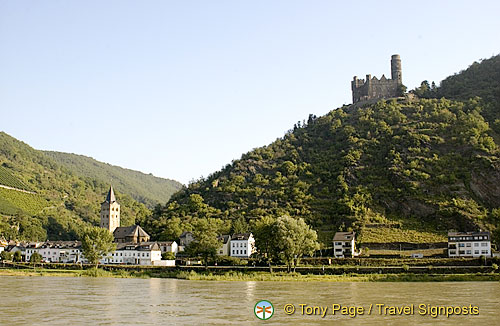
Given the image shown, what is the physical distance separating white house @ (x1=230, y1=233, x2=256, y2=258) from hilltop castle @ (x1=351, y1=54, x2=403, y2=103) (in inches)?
2784

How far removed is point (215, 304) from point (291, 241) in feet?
106

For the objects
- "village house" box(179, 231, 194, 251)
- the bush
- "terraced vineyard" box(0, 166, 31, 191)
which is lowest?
the bush

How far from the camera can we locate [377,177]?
115 meters

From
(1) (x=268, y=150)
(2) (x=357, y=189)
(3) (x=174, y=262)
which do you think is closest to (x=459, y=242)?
(2) (x=357, y=189)

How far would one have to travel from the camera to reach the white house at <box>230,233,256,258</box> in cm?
9362

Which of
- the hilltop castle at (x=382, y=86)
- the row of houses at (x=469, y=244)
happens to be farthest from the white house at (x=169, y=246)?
the hilltop castle at (x=382, y=86)

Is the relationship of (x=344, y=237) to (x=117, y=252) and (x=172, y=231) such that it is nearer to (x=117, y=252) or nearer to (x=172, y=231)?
(x=172, y=231)

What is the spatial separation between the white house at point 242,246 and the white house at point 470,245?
31.8 meters

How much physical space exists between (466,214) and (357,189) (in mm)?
21446

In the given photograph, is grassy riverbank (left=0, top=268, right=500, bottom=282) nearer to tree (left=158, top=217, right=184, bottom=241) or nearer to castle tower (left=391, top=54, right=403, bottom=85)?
tree (left=158, top=217, right=184, bottom=241)

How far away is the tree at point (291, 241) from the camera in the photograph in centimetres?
6769

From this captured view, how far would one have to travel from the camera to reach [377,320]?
2867 centimetres

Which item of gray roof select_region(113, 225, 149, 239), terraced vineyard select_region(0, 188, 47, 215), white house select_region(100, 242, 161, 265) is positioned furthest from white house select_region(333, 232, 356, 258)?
terraced vineyard select_region(0, 188, 47, 215)

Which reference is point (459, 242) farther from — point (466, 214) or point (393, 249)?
point (466, 214)
